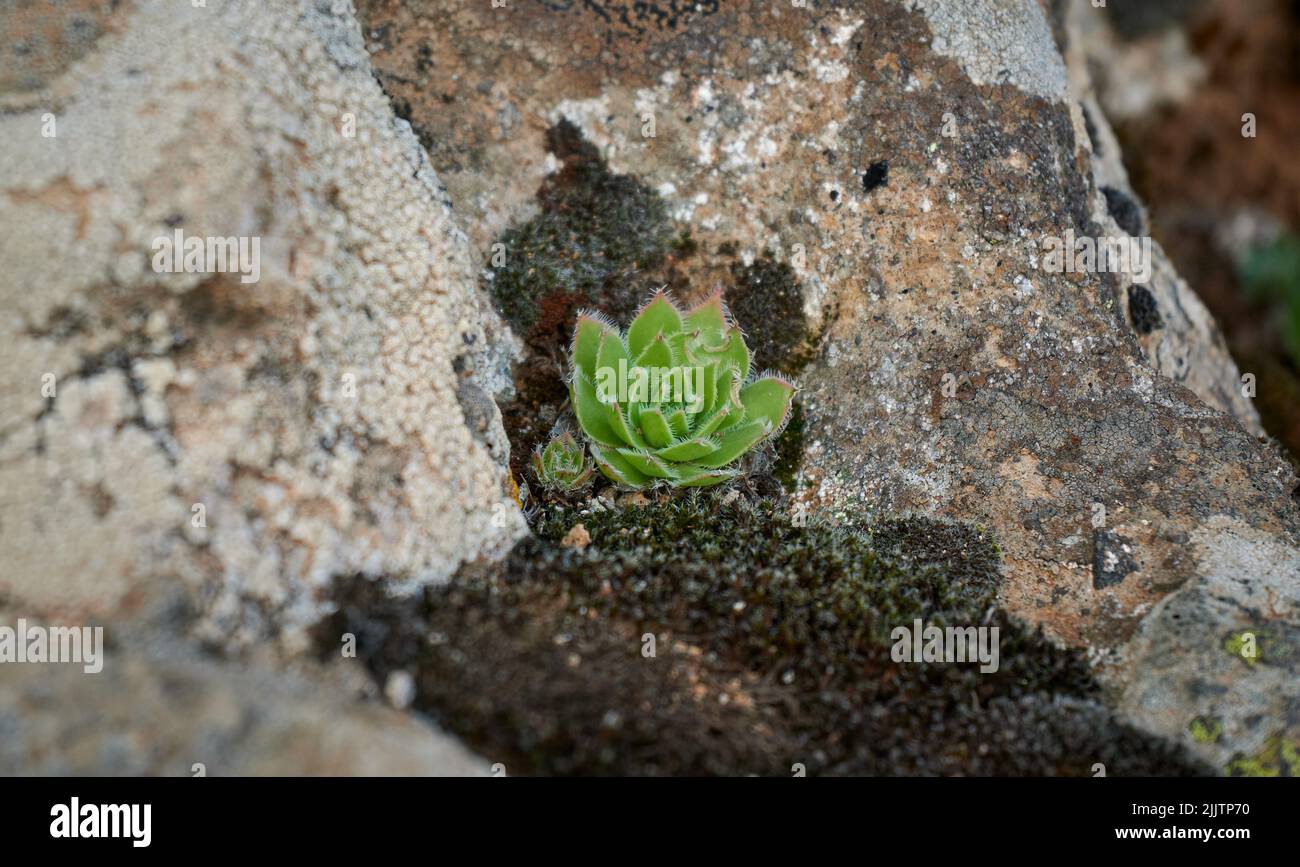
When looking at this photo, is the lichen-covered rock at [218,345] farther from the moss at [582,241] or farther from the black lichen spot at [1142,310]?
the black lichen spot at [1142,310]

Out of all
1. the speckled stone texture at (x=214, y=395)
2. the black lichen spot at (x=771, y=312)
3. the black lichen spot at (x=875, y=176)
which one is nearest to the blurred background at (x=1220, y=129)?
the black lichen spot at (x=875, y=176)

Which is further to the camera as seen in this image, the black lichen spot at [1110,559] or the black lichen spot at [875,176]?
the black lichen spot at [875,176]

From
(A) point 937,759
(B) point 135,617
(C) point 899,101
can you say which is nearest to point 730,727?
(A) point 937,759

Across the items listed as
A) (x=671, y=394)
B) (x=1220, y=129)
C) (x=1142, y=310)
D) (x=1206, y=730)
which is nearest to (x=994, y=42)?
(x=1142, y=310)

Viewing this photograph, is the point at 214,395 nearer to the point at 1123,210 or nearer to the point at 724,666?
the point at 724,666

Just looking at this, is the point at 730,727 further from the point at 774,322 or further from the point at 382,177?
the point at 382,177

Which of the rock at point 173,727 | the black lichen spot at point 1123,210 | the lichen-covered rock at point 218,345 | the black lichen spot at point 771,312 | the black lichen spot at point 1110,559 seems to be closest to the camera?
the rock at point 173,727
